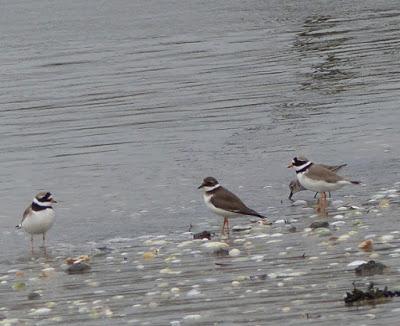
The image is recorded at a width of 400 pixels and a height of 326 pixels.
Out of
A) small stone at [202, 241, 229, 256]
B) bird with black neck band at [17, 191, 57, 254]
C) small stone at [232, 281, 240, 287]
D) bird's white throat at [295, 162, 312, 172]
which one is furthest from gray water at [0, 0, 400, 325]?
bird's white throat at [295, 162, 312, 172]

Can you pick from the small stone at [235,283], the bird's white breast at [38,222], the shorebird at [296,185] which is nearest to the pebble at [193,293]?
the small stone at [235,283]

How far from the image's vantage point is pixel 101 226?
1529 centimetres

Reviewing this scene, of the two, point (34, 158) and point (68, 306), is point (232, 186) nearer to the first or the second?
point (34, 158)

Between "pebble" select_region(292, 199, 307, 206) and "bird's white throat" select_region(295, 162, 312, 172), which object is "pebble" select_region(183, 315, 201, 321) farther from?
"bird's white throat" select_region(295, 162, 312, 172)

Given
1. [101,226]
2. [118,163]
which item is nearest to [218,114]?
[118,163]

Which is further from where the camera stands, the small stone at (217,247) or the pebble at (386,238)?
the small stone at (217,247)

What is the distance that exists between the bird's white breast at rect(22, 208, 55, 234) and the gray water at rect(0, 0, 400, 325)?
0.27 metres

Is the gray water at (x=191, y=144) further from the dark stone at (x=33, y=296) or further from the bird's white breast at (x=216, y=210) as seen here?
the bird's white breast at (x=216, y=210)

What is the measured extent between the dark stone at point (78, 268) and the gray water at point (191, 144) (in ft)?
0.41

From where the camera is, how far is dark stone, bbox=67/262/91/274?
12.6 m

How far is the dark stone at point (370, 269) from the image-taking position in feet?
35.9

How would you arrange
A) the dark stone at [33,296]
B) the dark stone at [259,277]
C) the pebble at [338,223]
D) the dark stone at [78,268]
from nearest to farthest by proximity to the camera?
the dark stone at [259,277] < the dark stone at [33,296] < the dark stone at [78,268] < the pebble at [338,223]

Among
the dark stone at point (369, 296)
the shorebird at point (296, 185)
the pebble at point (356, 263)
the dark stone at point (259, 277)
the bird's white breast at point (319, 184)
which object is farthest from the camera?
the shorebird at point (296, 185)

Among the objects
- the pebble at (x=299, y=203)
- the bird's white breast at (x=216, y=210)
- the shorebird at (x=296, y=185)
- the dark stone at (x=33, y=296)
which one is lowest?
the dark stone at (x=33, y=296)
